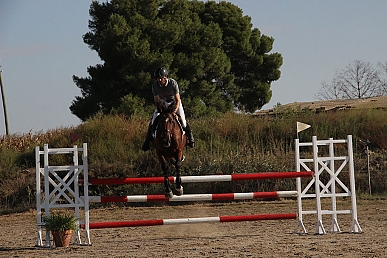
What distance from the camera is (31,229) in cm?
1241

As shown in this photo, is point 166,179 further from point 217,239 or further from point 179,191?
point 217,239

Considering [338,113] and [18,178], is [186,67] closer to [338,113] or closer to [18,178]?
[338,113]

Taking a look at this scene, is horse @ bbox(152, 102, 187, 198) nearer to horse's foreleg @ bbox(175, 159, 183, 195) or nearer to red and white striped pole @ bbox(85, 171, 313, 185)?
horse's foreleg @ bbox(175, 159, 183, 195)

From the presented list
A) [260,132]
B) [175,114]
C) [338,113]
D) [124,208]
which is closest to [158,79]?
[175,114]

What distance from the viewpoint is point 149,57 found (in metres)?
25.6

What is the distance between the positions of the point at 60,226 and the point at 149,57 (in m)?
17.2

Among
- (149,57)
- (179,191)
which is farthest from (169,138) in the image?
(149,57)

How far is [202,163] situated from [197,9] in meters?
15.3

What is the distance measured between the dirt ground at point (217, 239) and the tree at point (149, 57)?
1217 centimetres

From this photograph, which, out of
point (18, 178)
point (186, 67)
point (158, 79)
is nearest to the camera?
point (158, 79)

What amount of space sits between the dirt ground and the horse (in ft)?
3.48

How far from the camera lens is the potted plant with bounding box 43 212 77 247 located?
29.7ft

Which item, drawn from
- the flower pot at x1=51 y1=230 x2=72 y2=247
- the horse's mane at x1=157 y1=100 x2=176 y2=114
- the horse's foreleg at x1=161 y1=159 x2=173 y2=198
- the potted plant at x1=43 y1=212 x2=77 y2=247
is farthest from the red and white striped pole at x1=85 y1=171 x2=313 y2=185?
the horse's mane at x1=157 y1=100 x2=176 y2=114

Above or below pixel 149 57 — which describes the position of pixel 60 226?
below
